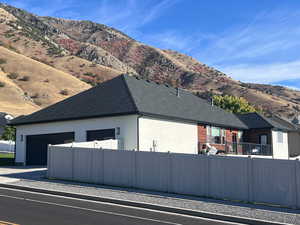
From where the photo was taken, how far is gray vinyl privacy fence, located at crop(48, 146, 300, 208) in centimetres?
1662

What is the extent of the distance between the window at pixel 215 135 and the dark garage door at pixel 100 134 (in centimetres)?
1005

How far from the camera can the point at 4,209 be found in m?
13.5

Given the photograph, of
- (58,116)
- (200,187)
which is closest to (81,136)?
(58,116)

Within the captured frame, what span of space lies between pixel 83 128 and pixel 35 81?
72568mm

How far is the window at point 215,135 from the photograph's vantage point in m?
35.1

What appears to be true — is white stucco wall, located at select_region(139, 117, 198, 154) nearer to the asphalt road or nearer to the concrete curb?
the concrete curb

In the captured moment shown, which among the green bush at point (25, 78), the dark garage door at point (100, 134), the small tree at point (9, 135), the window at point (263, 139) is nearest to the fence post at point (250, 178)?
the dark garage door at point (100, 134)

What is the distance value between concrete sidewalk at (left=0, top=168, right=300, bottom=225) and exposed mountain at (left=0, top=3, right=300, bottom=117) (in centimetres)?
5459

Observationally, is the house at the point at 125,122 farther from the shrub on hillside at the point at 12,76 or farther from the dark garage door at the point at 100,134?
the shrub on hillside at the point at 12,76

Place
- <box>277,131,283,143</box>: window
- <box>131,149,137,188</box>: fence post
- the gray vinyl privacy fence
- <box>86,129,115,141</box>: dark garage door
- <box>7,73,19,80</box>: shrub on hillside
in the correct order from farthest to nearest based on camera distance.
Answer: <box>7,73,19,80</box>: shrub on hillside < <box>277,131,283,143</box>: window < <box>86,129,115,141</box>: dark garage door < <box>131,149,137,188</box>: fence post < the gray vinyl privacy fence

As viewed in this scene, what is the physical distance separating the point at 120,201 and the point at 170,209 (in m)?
2.21

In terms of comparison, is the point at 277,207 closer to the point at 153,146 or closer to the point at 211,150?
the point at 153,146

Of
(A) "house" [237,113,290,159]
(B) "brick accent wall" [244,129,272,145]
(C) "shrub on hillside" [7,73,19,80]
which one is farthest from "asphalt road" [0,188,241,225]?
(C) "shrub on hillside" [7,73,19,80]

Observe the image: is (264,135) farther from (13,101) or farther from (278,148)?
(13,101)
